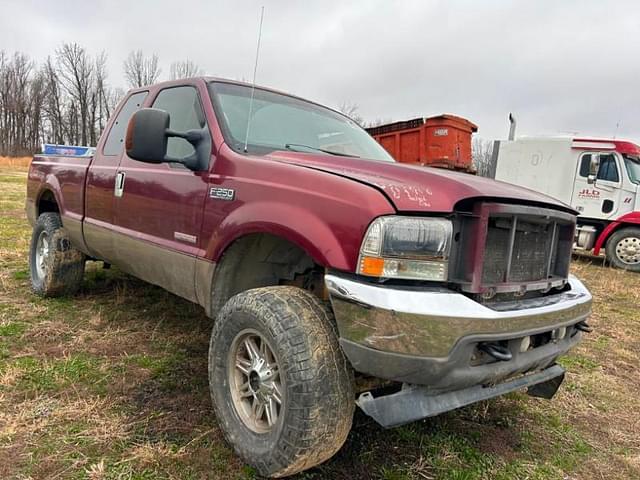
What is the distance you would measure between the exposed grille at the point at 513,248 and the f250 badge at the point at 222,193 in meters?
1.23

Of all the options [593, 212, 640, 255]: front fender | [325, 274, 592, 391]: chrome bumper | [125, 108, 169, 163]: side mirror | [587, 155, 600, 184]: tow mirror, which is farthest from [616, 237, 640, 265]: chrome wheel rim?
[125, 108, 169, 163]: side mirror

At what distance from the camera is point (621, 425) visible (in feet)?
10.1

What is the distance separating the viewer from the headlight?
6.07ft

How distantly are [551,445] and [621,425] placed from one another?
693mm

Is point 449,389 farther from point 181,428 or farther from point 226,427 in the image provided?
point 181,428

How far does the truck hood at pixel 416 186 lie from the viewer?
74.5 inches

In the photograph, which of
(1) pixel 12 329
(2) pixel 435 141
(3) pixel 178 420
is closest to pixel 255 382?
(3) pixel 178 420

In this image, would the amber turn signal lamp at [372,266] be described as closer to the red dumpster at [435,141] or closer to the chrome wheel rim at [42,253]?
the chrome wheel rim at [42,253]

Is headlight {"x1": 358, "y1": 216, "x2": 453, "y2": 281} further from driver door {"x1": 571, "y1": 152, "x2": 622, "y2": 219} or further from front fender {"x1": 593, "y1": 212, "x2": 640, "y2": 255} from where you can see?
driver door {"x1": 571, "y1": 152, "x2": 622, "y2": 219}

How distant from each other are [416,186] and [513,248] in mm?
568

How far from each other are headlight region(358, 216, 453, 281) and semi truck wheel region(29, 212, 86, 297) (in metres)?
3.65

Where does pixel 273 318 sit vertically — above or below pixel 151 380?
above

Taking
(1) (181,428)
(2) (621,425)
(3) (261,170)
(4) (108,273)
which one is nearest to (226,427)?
(1) (181,428)

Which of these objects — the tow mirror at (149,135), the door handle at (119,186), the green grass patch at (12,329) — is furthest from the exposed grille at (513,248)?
the green grass patch at (12,329)
